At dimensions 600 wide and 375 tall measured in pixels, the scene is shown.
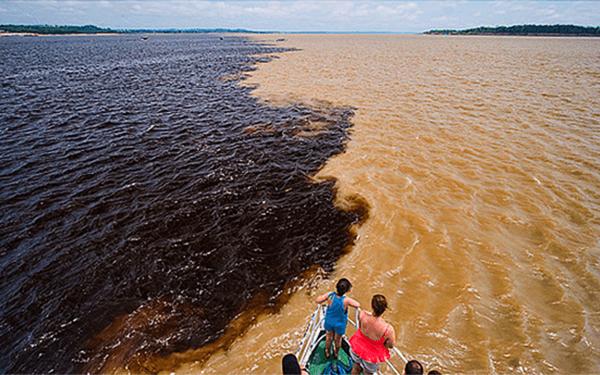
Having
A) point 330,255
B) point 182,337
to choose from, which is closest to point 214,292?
point 182,337

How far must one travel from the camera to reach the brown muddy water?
5.91m

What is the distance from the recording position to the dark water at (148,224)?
21.6 ft

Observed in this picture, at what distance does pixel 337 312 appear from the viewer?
5.23 m

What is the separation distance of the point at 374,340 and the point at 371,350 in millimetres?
173

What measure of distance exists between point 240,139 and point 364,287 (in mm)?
12172

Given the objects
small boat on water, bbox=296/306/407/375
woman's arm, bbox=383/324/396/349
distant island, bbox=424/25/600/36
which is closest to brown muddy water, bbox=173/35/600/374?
small boat on water, bbox=296/306/407/375

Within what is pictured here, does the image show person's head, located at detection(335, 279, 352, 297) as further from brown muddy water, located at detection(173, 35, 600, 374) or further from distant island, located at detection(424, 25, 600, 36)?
distant island, located at detection(424, 25, 600, 36)

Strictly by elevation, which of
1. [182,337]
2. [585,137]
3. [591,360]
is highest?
[585,137]

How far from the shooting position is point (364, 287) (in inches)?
290

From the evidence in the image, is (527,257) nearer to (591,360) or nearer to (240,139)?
(591,360)

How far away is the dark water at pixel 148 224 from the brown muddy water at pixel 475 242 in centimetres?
120

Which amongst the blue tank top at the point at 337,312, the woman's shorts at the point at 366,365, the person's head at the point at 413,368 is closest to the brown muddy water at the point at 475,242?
the blue tank top at the point at 337,312

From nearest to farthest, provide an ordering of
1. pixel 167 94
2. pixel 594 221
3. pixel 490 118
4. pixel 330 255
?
pixel 330 255, pixel 594 221, pixel 490 118, pixel 167 94

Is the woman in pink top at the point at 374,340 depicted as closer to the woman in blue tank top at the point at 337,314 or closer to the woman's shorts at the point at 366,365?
the woman's shorts at the point at 366,365
